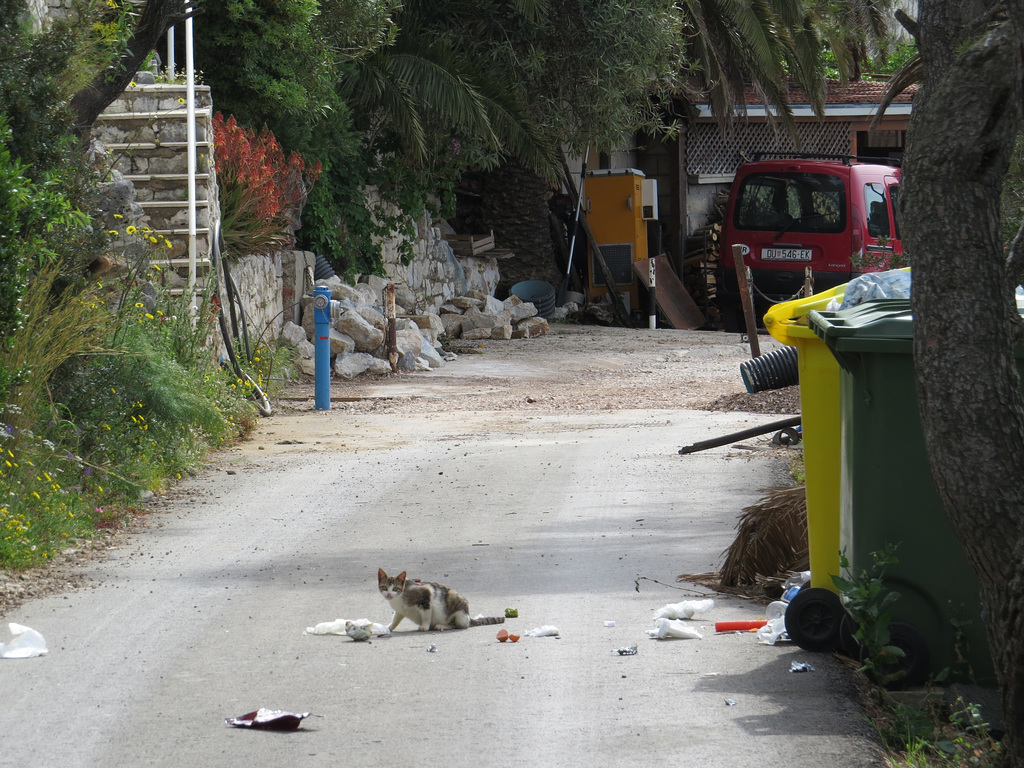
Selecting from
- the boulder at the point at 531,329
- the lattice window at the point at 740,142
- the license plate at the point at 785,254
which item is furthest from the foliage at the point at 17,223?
the lattice window at the point at 740,142

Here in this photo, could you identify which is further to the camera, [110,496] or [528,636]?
[110,496]

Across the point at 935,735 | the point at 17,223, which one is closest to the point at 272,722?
the point at 935,735

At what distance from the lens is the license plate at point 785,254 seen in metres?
18.3

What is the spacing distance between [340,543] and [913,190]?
383 centimetres

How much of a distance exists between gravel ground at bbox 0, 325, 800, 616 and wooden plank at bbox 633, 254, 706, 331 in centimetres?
308

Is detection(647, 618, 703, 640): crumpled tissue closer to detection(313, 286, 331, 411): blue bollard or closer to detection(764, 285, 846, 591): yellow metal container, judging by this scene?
detection(764, 285, 846, 591): yellow metal container

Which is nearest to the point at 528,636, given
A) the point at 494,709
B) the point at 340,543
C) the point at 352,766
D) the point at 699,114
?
the point at 494,709

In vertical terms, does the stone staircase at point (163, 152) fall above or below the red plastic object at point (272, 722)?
above

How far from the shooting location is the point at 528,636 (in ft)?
15.5

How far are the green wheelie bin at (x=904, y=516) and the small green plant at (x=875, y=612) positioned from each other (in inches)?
1.5

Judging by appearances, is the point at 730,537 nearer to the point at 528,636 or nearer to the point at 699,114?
the point at 528,636

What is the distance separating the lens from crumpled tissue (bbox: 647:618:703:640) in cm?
466

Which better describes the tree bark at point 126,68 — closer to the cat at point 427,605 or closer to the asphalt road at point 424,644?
the asphalt road at point 424,644

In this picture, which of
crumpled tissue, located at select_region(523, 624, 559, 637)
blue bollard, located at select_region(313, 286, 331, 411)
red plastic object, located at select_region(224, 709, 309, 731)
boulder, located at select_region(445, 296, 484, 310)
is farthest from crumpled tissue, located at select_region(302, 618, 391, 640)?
boulder, located at select_region(445, 296, 484, 310)
